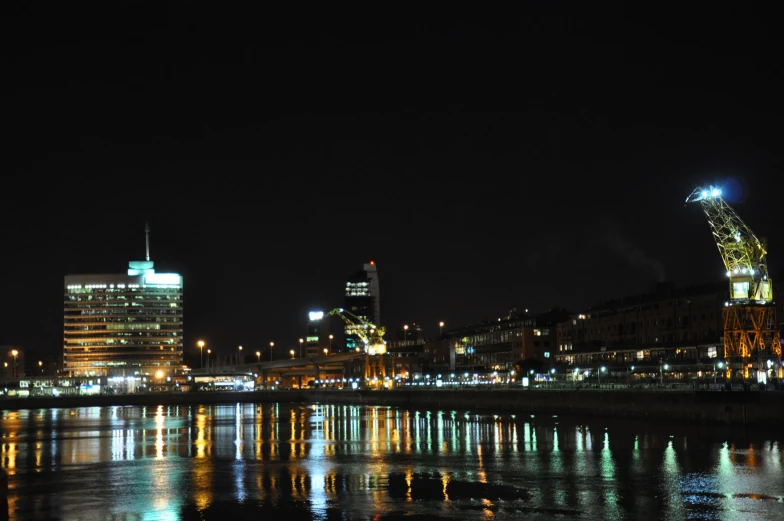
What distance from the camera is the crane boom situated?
311 feet

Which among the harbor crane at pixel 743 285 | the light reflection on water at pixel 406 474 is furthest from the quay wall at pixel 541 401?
the harbor crane at pixel 743 285

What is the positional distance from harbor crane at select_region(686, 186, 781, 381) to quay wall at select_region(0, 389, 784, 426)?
722 inches

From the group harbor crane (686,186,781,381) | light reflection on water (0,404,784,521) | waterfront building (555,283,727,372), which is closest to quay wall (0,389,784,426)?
light reflection on water (0,404,784,521)

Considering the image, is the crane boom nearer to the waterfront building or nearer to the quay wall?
the waterfront building

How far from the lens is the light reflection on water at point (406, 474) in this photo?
34500 millimetres

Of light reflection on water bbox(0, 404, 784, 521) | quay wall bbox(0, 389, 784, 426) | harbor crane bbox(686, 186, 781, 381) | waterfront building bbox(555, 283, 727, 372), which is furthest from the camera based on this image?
waterfront building bbox(555, 283, 727, 372)

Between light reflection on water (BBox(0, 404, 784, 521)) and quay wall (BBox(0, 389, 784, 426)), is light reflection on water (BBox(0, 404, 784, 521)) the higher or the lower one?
the lower one

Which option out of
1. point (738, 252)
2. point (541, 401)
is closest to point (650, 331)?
point (738, 252)

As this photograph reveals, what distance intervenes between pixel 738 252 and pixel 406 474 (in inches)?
2476

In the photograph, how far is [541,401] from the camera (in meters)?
96.7

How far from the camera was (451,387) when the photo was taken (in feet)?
430

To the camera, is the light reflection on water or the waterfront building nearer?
the light reflection on water

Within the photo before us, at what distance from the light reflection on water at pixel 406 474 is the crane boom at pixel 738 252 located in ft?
94.6

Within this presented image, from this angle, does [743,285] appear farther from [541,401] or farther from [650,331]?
[650,331]
